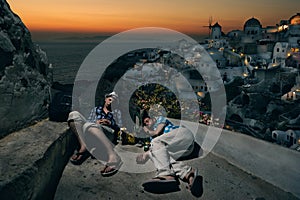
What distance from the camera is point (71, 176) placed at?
4.16 meters

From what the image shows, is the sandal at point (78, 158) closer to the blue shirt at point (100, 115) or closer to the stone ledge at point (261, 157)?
the blue shirt at point (100, 115)

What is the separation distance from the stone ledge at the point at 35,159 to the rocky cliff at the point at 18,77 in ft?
0.86

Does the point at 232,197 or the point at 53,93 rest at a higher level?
the point at 53,93

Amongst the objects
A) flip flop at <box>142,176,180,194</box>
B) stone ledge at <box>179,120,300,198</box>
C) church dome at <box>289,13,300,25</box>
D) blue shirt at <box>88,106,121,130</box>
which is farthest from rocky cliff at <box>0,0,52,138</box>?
church dome at <box>289,13,300,25</box>

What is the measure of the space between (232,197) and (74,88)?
12.4ft

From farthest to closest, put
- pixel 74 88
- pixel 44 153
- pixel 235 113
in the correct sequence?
pixel 235 113 < pixel 74 88 < pixel 44 153

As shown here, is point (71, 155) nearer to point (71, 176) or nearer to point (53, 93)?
point (71, 176)

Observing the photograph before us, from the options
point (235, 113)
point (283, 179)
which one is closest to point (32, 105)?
point (283, 179)

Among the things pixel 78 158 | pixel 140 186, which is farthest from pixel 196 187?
pixel 78 158

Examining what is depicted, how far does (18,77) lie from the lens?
14.5 ft

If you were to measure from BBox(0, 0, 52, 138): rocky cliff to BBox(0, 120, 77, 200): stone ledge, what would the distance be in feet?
0.86

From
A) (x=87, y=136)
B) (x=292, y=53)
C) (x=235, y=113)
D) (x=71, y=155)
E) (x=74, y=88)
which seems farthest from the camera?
(x=292, y=53)

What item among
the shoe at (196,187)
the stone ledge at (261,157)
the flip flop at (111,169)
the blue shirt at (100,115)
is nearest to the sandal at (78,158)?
the flip flop at (111,169)

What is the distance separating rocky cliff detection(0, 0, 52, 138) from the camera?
4090 mm
